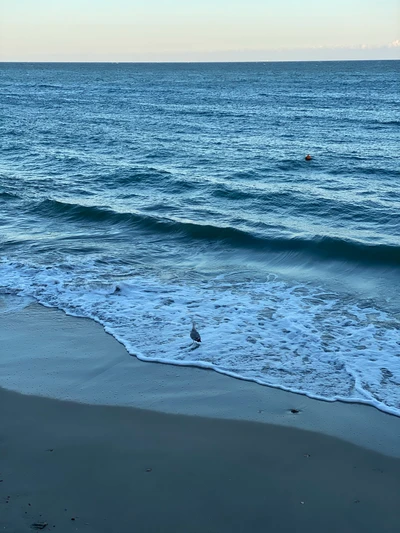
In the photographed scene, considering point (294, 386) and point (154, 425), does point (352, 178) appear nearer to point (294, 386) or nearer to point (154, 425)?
point (294, 386)

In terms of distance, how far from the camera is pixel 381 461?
7008mm

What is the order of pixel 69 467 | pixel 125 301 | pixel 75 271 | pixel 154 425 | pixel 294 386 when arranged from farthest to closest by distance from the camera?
pixel 75 271 → pixel 125 301 → pixel 294 386 → pixel 154 425 → pixel 69 467

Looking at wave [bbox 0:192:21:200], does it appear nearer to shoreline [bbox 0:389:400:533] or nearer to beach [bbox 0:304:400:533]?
beach [bbox 0:304:400:533]

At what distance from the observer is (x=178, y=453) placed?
7.09 metres

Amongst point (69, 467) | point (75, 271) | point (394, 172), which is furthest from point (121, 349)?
point (394, 172)

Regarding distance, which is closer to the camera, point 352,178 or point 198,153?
point 352,178

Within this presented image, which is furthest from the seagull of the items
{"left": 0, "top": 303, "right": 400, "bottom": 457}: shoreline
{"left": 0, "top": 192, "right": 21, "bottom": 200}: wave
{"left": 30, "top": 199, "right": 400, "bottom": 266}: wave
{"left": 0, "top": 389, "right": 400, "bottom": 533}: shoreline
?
{"left": 0, "top": 192, "right": 21, "bottom": 200}: wave

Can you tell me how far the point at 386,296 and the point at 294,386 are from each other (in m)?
4.51

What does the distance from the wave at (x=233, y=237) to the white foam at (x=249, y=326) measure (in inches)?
100

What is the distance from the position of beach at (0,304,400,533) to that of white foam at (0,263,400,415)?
506 millimetres

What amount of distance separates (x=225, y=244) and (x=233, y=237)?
0.46 m

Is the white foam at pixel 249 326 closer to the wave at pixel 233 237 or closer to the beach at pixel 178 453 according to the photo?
the beach at pixel 178 453

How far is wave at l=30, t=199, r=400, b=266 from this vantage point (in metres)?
14.9

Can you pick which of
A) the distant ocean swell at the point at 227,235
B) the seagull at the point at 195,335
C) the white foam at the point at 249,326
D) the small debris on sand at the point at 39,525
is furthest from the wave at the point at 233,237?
the small debris on sand at the point at 39,525
